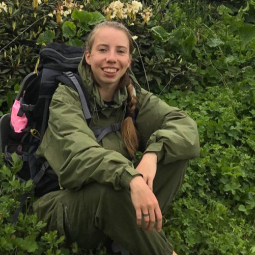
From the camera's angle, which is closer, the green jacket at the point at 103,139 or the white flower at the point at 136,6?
the green jacket at the point at 103,139

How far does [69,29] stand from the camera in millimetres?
5707

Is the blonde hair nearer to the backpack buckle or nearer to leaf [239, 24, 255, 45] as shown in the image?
the backpack buckle

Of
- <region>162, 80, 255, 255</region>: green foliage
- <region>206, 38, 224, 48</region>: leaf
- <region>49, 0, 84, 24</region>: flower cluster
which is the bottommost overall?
<region>162, 80, 255, 255</region>: green foliage

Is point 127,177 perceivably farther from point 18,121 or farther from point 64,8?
point 64,8

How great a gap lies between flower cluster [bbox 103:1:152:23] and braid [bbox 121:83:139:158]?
2.22 meters

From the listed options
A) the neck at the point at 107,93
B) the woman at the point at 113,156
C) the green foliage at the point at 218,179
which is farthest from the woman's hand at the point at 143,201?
the green foliage at the point at 218,179

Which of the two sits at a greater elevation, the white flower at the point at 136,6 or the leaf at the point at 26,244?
the white flower at the point at 136,6

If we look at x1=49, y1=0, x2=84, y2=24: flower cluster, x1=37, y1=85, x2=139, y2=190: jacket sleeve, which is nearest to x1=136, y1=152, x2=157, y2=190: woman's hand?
x1=37, y1=85, x2=139, y2=190: jacket sleeve

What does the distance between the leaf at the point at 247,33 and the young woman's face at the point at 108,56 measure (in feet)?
12.3

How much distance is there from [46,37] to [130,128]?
2.18 m

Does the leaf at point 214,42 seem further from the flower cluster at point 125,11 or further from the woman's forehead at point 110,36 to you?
the woman's forehead at point 110,36

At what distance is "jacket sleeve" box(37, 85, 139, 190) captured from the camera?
3.24m

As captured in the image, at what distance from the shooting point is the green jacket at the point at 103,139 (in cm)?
328

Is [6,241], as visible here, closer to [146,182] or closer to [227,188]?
[146,182]
